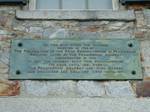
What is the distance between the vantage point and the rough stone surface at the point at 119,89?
4.01m

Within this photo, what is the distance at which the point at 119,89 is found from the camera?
4039 mm

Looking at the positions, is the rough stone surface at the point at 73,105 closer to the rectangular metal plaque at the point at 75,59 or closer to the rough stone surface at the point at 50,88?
the rough stone surface at the point at 50,88

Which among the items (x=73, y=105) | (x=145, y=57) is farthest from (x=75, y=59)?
(x=145, y=57)

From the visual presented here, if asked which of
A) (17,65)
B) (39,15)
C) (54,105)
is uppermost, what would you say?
(39,15)

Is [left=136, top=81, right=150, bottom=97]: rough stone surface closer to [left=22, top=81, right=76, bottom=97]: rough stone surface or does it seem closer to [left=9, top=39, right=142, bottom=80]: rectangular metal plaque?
[left=9, top=39, right=142, bottom=80]: rectangular metal plaque

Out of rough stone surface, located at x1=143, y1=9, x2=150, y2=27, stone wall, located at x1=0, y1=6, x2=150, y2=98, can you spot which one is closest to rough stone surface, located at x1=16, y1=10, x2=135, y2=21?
stone wall, located at x1=0, y1=6, x2=150, y2=98

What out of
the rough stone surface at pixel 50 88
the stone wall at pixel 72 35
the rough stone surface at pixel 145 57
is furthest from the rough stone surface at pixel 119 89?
the rough stone surface at pixel 50 88

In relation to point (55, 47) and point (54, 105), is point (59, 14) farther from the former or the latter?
point (54, 105)

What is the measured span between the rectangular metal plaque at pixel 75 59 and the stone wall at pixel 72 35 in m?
0.06

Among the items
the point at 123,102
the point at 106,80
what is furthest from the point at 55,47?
the point at 123,102

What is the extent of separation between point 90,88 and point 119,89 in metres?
0.26

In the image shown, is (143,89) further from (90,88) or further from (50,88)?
(50,88)

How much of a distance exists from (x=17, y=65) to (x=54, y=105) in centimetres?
57

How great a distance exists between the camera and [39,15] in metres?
4.41
